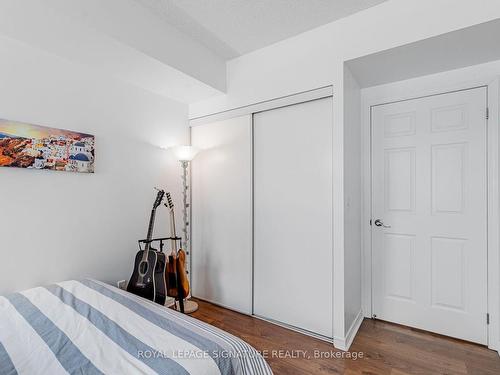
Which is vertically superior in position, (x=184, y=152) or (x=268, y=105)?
(x=268, y=105)

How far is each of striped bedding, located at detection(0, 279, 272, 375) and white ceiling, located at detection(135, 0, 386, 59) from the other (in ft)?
6.69

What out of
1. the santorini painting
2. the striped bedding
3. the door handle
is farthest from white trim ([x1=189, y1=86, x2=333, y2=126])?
the striped bedding

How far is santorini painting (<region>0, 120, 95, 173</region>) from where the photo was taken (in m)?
1.71

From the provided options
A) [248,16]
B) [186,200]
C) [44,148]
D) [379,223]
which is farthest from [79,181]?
[379,223]

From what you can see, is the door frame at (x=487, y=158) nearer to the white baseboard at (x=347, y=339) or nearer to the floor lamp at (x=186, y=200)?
the white baseboard at (x=347, y=339)

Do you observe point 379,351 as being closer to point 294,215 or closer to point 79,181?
point 294,215

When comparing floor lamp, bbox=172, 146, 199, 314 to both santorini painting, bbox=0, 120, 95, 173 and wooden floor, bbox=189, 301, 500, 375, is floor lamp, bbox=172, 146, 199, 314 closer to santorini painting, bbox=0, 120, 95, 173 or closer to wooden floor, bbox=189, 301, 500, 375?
wooden floor, bbox=189, 301, 500, 375

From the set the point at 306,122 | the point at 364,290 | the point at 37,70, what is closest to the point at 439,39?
the point at 306,122

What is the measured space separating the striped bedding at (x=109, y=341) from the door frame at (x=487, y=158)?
1.75 metres

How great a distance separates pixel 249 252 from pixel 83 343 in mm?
1651

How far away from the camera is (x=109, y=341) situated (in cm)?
115

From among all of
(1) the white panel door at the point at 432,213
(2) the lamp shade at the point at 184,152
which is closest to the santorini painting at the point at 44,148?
(2) the lamp shade at the point at 184,152

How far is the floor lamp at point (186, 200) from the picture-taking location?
2709mm

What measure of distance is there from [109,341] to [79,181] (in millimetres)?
1393
